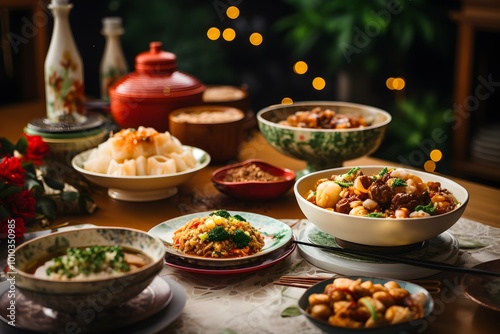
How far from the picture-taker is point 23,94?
3.66 m

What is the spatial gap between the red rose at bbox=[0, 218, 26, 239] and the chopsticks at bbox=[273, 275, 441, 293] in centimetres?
60

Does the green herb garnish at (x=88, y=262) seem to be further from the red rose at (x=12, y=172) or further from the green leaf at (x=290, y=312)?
the red rose at (x=12, y=172)

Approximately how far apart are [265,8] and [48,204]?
255cm

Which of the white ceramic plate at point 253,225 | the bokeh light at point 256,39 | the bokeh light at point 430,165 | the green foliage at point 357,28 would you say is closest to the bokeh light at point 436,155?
the bokeh light at point 430,165

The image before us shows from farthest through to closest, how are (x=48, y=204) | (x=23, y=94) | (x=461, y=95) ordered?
(x=23, y=94)
(x=461, y=95)
(x=48, y=204)

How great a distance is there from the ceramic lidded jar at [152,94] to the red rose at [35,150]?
468 mm

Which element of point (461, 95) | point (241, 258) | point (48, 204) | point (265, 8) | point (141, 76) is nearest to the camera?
point (241, 258)

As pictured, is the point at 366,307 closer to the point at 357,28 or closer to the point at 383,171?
the point at 383,171

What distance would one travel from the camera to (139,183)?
180cm

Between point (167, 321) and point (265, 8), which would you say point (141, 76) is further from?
point (265, 8)

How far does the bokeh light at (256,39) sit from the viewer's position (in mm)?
4039

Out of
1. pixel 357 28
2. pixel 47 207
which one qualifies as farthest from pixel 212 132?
pixel 357 28

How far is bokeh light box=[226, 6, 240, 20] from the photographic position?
4012mm

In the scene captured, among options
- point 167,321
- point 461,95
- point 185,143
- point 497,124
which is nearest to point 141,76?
point 185,143
